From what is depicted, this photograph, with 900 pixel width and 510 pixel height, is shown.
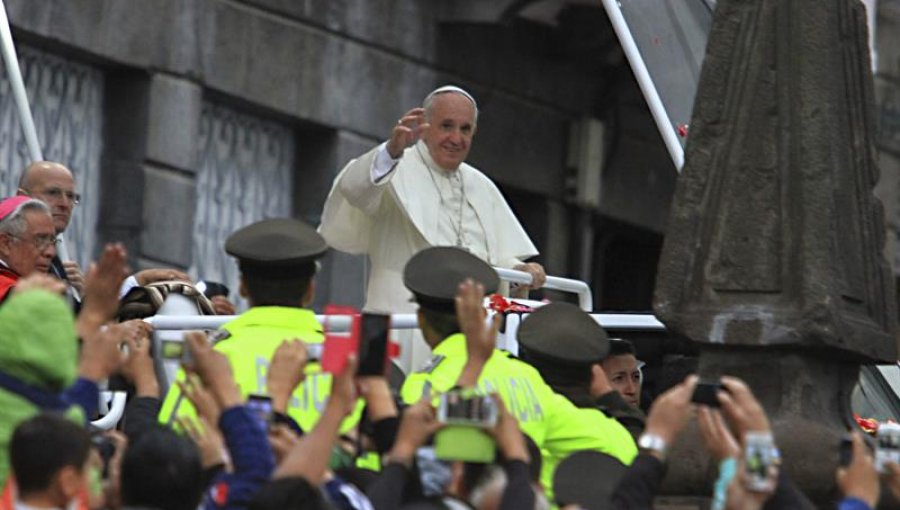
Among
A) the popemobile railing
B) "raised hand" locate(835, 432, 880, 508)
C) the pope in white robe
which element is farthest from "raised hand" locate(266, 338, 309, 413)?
the pope in white robe

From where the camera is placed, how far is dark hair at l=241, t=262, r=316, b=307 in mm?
8930

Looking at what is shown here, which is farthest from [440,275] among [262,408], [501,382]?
[262,408]

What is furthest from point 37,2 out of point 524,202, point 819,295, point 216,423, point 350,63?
point 216,423

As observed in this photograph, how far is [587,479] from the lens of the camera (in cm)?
867

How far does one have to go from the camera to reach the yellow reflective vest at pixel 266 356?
8.74 meters

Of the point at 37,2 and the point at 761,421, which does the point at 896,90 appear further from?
the point at 761,421

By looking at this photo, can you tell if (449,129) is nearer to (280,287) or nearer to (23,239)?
(23,239)

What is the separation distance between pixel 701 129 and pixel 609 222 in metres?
11.2

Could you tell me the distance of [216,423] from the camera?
7.96 meters

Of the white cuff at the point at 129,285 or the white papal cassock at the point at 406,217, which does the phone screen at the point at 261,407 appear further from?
the white papal cassock at the point at 406,217

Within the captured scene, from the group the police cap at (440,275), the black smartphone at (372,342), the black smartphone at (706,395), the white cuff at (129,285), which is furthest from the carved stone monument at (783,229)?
the white cuff at (129,285)

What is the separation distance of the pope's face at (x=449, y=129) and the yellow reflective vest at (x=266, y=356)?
3.56 m

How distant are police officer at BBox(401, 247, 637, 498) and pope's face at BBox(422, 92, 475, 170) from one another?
305 centimetres

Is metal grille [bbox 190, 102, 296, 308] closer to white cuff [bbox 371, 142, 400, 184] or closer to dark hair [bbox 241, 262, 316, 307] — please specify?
white cuff [bbox 371, 142, 400, 184]
